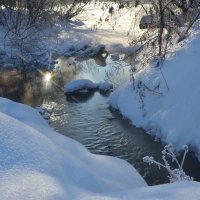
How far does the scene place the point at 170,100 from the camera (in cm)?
1125

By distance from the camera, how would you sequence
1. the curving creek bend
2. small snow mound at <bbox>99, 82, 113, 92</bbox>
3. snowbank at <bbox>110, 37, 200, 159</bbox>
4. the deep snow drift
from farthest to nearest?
small snow mound at <bbox>99, 82, 113, 92</bbox>
snowbank at <bbox>110, 37, 200, 159</bbox>
the curving creek bend
the deep snow drift

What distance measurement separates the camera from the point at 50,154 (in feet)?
15.7

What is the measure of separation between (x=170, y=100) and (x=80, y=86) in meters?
3.90

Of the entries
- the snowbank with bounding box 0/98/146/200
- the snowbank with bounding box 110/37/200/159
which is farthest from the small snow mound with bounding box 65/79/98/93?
the snowbank with bounding box 0/98/146/200

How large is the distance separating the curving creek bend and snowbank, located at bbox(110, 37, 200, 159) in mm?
313

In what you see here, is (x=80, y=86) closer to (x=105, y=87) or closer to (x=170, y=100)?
(x=105, y=87)

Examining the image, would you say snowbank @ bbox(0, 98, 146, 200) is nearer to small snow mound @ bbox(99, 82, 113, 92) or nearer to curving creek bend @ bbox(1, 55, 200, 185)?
curving creek bend @ bbox(1, 55, 200, 185)

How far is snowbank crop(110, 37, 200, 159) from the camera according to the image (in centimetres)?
1007

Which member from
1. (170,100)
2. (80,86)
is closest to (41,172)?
(170,100)

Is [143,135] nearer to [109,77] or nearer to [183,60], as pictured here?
[183,60]

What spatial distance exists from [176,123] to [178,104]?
0.65 meters

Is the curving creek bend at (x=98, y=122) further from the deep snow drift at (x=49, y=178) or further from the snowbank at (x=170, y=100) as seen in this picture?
the deep snow drift at (x=49, y=178)

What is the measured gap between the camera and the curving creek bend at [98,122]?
9.30m

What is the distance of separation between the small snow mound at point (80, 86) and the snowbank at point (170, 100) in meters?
1.42
